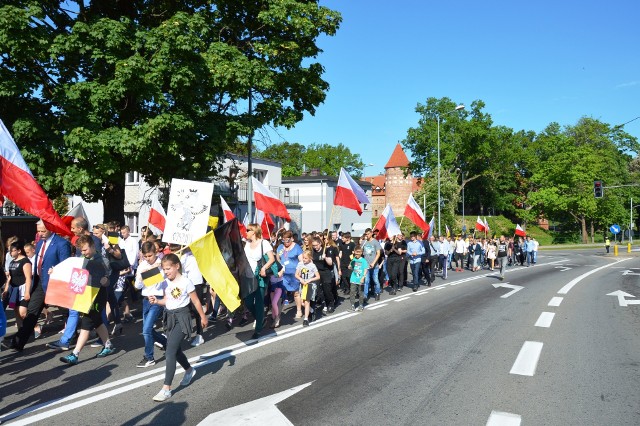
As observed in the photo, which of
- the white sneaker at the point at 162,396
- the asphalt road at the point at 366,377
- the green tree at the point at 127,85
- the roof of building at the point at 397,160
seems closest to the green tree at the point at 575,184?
the roof of building at the point at 397,160

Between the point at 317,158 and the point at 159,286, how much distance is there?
79595 mm

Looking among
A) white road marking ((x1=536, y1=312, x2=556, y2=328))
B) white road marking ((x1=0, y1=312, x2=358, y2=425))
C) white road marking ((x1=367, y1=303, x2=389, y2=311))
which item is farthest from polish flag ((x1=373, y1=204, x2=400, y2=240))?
white road marking ((x1=0, y1=312, x2=358, y2=425))

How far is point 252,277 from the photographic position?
8.32 m

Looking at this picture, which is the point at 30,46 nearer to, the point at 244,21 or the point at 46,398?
the point at 244,21

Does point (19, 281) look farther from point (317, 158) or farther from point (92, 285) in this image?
point (317, 158)

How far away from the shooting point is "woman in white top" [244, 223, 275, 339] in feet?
29.5

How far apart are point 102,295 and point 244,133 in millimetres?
9309

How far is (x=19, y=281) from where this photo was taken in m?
8.23

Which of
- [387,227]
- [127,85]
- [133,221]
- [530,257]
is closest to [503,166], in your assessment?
[530,257]

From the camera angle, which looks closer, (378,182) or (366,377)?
(366,377)

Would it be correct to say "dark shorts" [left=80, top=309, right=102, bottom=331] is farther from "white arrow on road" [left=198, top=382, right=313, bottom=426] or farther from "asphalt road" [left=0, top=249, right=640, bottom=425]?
"white arrow on road" [left=198, top=382, right=313, bottom=426]

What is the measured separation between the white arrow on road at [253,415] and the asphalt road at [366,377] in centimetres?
2

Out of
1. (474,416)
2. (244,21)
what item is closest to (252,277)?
(474,416)

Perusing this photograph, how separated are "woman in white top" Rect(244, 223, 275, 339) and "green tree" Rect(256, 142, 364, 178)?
73671 mm
